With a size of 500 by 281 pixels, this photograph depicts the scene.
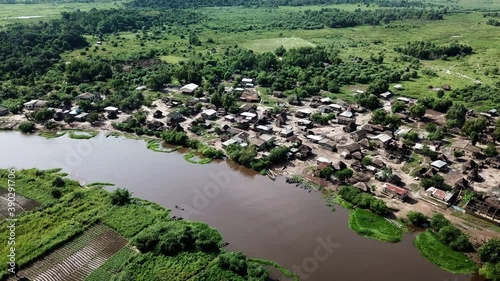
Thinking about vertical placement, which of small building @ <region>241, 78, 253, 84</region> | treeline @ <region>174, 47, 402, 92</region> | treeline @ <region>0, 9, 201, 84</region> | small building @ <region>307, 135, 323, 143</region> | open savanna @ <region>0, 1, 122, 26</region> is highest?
open savanna @ <region>0, 1, 122, 26</region>

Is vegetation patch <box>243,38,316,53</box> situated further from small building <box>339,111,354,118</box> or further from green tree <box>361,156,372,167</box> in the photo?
green tree <box>361,156,372,167</box>

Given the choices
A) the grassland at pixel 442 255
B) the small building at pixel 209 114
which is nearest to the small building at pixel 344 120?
the small building at pixel 209 114

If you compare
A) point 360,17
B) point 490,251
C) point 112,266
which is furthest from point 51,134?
point 360,17

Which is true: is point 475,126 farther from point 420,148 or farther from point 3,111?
point 3,111

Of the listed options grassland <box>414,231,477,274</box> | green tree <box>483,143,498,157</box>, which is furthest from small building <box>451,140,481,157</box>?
grassland <box>414,231,477,274</box>

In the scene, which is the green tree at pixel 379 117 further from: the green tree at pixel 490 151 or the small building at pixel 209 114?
the small building at pixel 209 114

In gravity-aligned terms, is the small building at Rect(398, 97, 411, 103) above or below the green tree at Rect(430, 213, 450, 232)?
above

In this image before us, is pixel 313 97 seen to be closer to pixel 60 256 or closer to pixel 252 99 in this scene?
pixel 252 99
